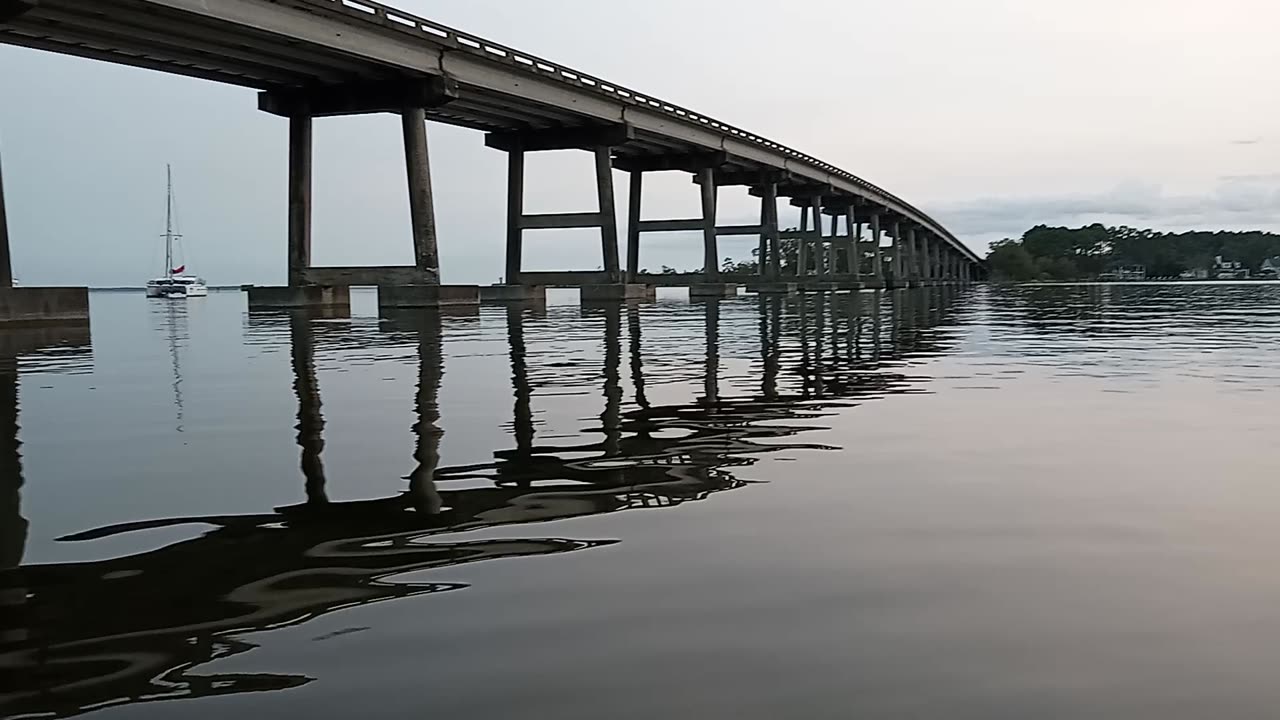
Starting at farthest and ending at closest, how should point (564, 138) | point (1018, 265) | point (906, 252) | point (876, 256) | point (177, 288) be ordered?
point (1018, 265), point (906, 252), point (177, 288), point (876, 256), point (564, 138)

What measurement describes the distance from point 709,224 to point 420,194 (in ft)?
79.1

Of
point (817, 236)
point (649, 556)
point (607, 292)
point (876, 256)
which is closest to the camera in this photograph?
point (649, 556)

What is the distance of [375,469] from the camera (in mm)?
5113

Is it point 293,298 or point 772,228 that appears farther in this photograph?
point 772,228

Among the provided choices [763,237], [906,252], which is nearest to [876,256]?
[763,237]

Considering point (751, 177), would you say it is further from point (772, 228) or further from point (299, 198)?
point (299, 198)

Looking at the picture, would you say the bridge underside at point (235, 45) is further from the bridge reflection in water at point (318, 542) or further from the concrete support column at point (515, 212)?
the bridge reflection in water at point (318, 542)

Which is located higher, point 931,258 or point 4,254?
point 931,258

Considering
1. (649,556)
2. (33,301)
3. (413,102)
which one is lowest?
(649,556)

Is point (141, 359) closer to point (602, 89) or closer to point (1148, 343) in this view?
point (1148, 343)

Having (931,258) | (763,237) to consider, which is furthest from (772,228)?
(931,258)

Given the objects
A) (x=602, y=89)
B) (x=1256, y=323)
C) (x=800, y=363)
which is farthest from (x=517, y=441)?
(x=602, y=89)

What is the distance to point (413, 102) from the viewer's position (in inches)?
1282

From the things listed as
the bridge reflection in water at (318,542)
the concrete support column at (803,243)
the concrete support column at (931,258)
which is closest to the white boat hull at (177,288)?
the concrete support column at (803,243)
